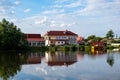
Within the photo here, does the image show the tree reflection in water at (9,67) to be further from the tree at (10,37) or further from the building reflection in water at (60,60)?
the tree at (10,37)

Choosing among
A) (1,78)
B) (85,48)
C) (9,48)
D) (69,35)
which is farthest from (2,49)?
(1,78)

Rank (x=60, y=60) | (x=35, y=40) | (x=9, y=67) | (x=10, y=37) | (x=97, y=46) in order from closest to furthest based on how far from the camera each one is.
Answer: (x=9, y=67), (x=60, y=60), (x=10, y=37), (x=97, y=46), (x=35, y=40)

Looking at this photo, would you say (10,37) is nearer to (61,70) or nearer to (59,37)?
(59,37)

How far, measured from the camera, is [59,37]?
8975cm

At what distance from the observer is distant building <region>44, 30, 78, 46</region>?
88812mm

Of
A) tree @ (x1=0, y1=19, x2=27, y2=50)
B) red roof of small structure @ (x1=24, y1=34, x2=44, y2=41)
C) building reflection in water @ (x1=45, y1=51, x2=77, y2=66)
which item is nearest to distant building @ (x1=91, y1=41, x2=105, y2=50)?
tree @ (x1=0, y1=19, x2=27, y2=50)

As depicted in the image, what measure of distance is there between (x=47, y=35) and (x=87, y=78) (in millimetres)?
71686

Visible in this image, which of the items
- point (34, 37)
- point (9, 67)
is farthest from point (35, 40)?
point (9, 67)

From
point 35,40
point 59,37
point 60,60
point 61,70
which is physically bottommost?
point 61,70

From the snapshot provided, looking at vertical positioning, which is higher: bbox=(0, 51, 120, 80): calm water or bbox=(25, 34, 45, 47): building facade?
bbox=(25, 34, 45, 47): building facade

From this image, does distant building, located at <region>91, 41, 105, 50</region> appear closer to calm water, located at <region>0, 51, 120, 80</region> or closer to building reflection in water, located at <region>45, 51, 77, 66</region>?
building reflection in water, located at <region>45, 51, 77, 66</region>

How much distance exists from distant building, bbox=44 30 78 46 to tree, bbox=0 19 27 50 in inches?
841

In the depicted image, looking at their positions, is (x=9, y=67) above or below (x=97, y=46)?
below

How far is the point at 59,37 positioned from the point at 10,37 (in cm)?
2777
